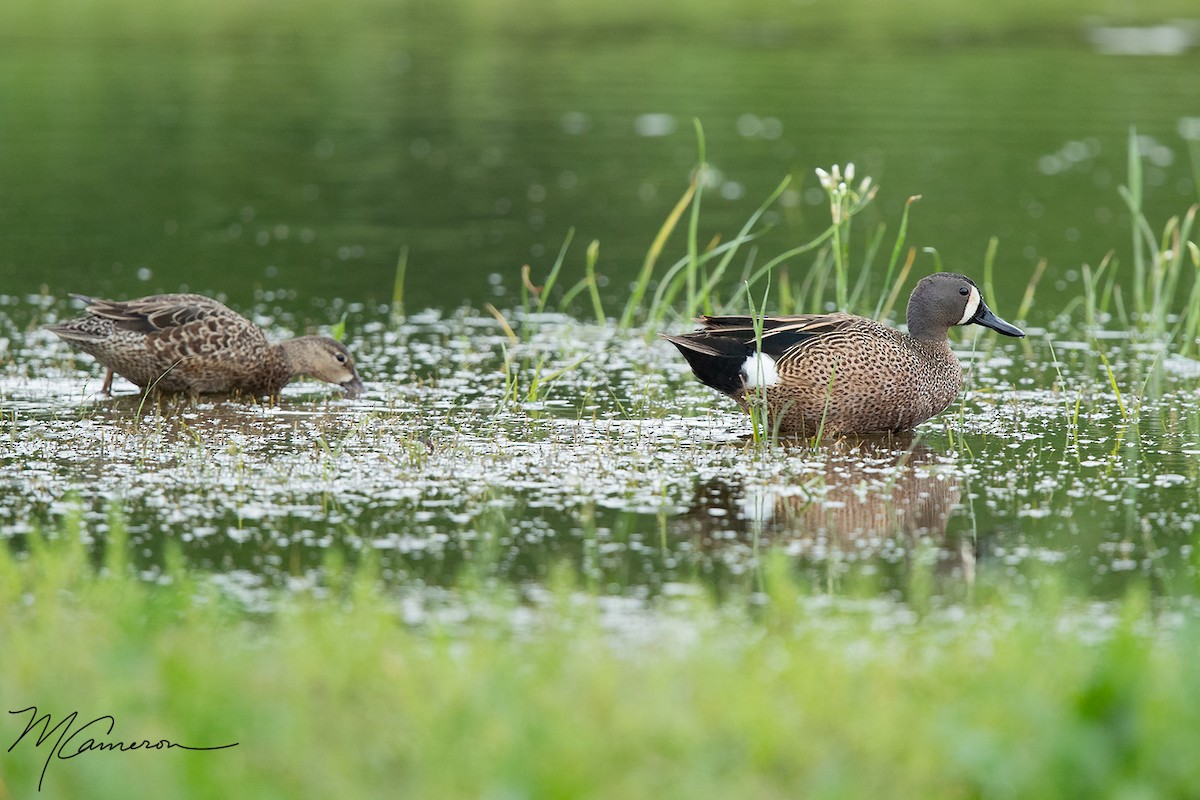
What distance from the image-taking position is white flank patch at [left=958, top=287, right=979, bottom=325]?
8.17m

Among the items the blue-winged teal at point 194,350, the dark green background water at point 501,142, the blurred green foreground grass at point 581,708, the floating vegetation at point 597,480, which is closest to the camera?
the blurred green foreground grass at point 581,708

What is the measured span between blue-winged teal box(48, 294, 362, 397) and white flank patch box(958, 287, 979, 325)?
305cm

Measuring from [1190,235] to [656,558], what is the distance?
Answer: 8.70 m

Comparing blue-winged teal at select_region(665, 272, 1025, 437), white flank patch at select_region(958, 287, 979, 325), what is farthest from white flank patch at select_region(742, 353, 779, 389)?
white flank patch at select_region(958, 287, 979, 325)

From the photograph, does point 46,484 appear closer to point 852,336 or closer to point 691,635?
point 691,635

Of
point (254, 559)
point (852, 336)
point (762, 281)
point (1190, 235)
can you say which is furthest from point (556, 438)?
point (1190, 235)

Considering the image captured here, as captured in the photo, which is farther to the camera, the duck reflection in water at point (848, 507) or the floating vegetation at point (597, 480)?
the duck reflection in water at point (848, 507)

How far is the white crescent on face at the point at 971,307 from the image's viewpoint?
26.8 feet

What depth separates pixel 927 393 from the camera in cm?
776

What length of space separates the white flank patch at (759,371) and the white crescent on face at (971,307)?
1134 millimetres

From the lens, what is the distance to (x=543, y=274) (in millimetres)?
11953
